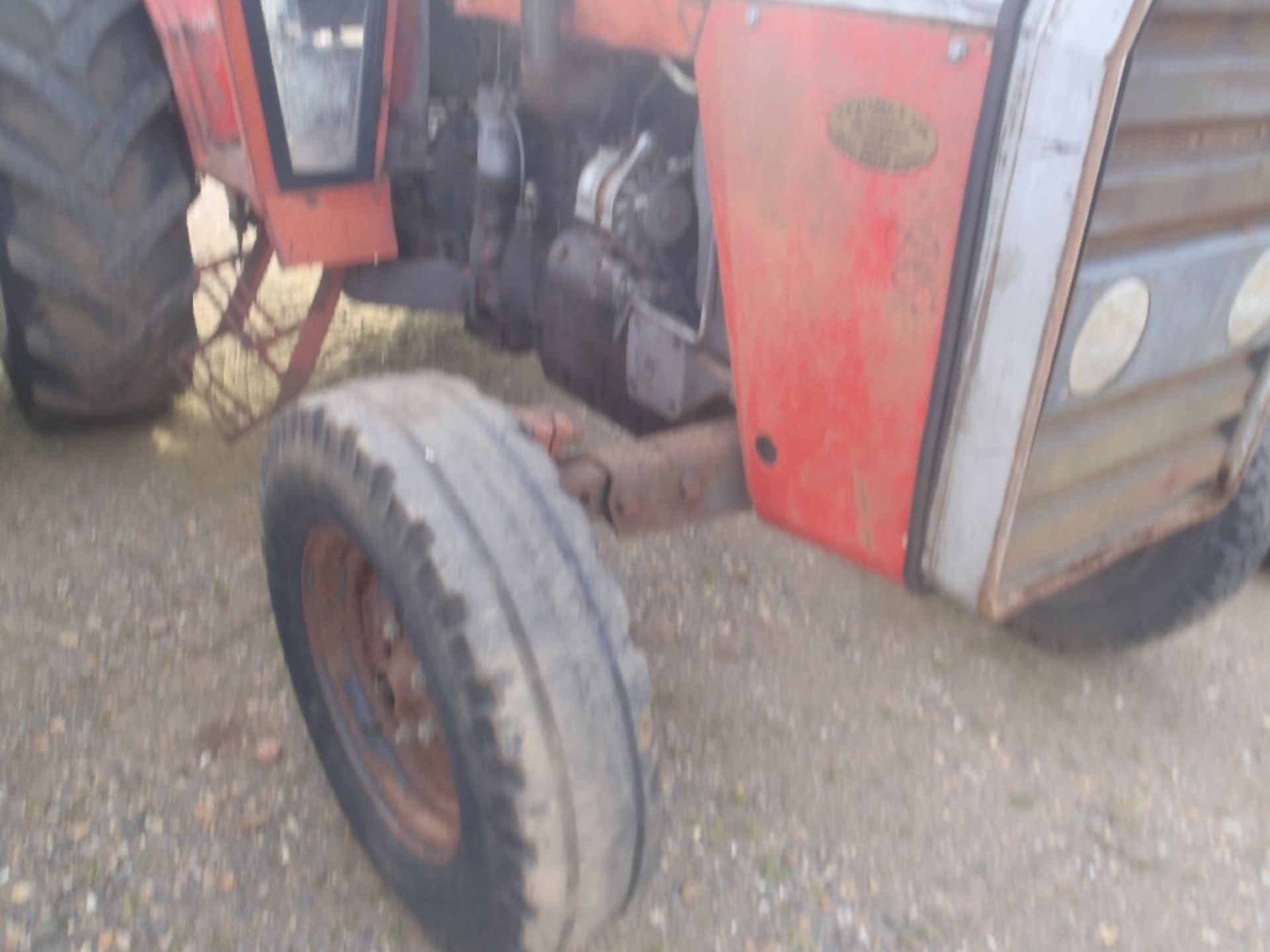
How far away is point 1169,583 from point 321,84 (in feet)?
7.09

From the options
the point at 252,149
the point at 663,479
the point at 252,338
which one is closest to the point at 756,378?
the point at 663,479

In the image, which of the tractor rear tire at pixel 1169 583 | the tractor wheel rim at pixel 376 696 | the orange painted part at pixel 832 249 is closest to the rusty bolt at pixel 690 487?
the orange painted part at pixel 832 249

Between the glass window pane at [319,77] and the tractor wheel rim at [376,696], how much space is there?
1.09 m

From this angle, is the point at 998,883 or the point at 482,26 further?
the point at 482,26

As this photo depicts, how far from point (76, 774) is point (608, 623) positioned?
1303 millimetres

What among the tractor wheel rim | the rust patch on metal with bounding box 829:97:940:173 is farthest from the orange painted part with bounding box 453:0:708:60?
the tractor wheel rim

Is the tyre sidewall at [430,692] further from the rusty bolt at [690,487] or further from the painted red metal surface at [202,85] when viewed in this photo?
the painted red metal surface at [202,85]

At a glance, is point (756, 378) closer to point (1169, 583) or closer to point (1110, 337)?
point (1110, 337)

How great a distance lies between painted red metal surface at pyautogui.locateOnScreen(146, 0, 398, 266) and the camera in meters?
2.27

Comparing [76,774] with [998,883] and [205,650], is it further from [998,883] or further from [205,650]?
[998,883]

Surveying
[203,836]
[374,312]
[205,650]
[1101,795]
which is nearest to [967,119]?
[1101,795]

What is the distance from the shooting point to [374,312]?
3.93 m

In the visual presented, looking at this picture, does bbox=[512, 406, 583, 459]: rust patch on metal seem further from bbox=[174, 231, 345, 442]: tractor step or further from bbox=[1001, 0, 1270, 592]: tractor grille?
bbox=[174, 231, 345, 442]: tractor step

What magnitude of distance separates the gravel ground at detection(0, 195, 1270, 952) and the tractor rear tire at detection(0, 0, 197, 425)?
42 cm
